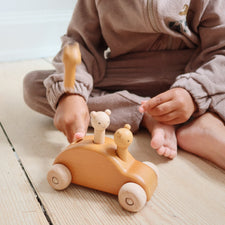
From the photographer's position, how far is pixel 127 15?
82 cm

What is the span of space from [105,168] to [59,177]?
0.28 ft

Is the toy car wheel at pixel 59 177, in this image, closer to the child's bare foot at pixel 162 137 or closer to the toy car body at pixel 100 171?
the toy car body at pixel 100 171

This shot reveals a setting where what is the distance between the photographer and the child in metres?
0.70

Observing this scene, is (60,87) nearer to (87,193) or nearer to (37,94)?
(37,94)

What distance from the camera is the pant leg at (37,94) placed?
0.84 metres

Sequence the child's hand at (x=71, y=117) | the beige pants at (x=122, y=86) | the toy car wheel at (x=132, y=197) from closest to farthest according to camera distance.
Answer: the toy car wheel at (x=132, y=197)
the child's hand at (x=71, y=117)
the beige pants at (x=122, y=86)

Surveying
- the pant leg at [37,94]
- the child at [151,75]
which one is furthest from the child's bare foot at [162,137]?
the pant leg at [37,94]

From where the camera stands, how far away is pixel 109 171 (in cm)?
53

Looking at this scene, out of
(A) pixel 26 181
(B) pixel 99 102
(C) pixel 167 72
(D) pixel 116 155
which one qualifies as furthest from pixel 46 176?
(C) pixel 167 72

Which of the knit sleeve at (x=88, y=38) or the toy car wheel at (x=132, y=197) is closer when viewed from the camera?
the toy car wheel at (x=132, y=197)

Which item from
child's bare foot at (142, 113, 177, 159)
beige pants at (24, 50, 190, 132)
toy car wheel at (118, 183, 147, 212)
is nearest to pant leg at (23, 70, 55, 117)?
beige pants at (24, 50, 190, 132)

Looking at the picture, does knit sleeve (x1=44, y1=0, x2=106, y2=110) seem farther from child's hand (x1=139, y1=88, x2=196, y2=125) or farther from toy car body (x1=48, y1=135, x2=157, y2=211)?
toy car body (x1=48, y1=135, x2=157, y2=211)

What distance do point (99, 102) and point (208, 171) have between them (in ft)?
1.06

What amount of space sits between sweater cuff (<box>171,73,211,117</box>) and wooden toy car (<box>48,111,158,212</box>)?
0.24 m
